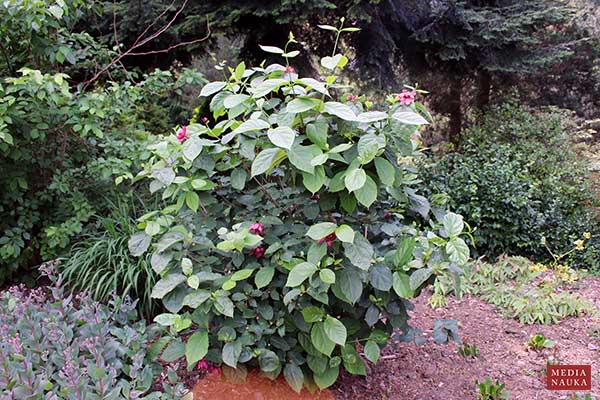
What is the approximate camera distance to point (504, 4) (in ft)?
19.5

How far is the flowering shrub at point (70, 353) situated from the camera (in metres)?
1.46

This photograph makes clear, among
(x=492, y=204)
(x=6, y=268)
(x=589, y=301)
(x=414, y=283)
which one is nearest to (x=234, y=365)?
(x=414, y=283)

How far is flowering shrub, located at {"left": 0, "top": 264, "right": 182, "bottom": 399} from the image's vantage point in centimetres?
146

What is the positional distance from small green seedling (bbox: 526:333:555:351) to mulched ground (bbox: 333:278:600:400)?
0.09ft

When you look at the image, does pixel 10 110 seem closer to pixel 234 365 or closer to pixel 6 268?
pixel 6 268

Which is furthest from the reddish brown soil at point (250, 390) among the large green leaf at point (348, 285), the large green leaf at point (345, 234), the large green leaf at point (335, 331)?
the large green leaf at point (345, 234)

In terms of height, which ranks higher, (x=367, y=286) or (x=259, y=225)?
(x=259, y=225)

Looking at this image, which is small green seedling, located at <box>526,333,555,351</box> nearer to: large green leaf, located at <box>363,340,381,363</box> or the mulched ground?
the mulched ground

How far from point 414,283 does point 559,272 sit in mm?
2424

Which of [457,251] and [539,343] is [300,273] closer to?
[457,251]

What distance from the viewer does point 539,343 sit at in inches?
98.3

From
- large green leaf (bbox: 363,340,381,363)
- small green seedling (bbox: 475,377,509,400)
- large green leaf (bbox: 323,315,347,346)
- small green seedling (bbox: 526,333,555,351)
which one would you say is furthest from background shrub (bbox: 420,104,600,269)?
large green leaf (bbox: 323,315,347,346)

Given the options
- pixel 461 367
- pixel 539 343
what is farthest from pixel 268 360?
pixel 539 343

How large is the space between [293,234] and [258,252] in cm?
16
